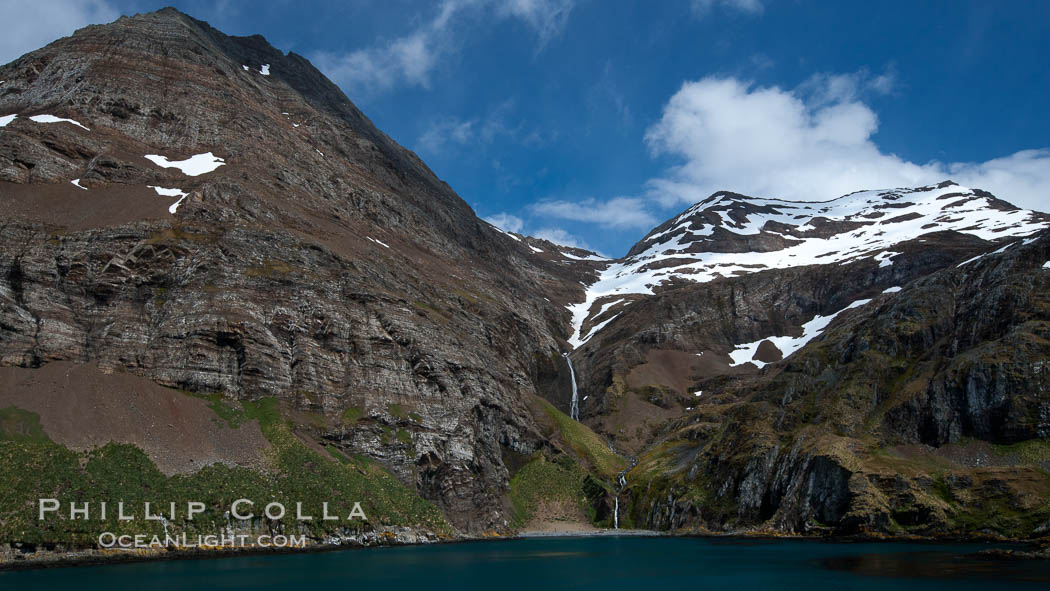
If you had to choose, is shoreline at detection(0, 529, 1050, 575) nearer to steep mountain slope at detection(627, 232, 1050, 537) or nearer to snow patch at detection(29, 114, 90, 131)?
steep mountain slope at detection(627, 232, 1050, 537)

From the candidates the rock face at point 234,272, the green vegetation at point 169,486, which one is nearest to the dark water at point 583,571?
the green vegetation at point 169,486

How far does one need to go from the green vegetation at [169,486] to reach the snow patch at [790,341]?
97.2 m

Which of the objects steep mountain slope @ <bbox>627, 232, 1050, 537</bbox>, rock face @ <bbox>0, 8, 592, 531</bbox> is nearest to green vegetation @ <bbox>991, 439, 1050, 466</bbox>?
steep mountain slope @ <bbox>627, 232, 1050, 537</bbox>

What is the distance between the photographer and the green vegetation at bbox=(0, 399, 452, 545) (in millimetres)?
42562

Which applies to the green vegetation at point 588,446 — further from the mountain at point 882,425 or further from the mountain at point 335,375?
the mountain at point 882,425

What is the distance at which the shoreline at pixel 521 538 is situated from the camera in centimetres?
3994

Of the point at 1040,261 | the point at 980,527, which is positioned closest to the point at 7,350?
the point at 980,527

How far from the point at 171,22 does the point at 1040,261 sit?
146974 millimetres

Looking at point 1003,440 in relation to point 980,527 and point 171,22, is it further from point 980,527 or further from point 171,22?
point 171,22

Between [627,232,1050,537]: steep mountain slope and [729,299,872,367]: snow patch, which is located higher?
[729,299,872,367]: snow patch

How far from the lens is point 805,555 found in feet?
163

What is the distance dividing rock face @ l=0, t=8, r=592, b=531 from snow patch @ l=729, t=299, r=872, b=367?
50795 mm

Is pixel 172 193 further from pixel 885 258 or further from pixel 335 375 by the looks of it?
pixel 885 258

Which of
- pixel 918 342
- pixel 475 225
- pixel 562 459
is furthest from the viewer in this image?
pixel 475 225
